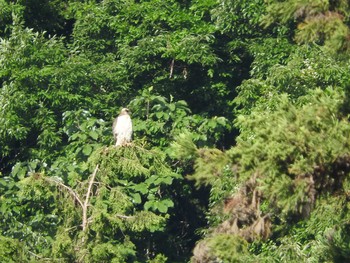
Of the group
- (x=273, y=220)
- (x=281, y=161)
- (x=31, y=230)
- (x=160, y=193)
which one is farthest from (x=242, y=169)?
(x=160, y=193)

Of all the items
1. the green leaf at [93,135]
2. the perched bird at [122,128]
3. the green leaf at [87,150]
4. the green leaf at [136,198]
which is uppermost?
the perched bird at [122,128]

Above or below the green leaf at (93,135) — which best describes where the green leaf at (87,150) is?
below

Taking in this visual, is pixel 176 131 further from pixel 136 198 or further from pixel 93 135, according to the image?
pixel 136 198

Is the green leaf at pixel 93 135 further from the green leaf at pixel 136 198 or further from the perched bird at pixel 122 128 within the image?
the green leaf at pixel 136 198

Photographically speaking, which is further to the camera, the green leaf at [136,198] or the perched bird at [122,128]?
the perched bird at [122,128]

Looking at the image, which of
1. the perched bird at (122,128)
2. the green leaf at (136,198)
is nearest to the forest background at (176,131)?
the green leaf at (136,198)

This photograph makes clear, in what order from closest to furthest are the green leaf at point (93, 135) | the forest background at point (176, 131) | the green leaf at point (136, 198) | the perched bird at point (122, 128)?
1. the forest background at point (176, 131)
2. the green leaf at point (136, 198)
3. the perched bird at point (122, 128)
4. the green leaf at point (93, 135)

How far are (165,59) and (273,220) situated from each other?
7676mm

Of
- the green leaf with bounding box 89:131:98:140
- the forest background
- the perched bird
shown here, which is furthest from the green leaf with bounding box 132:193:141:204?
the green leaf with bounding box 89:131:98:140

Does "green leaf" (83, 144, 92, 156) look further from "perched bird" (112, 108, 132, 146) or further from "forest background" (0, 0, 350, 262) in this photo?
"perched bird" (112, 108, 132, 146)

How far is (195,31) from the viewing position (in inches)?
563

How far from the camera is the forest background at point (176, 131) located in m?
6.67

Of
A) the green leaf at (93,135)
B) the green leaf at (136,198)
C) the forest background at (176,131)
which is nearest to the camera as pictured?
the forest background at (176,131)

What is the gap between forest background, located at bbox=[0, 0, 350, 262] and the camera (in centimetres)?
667
